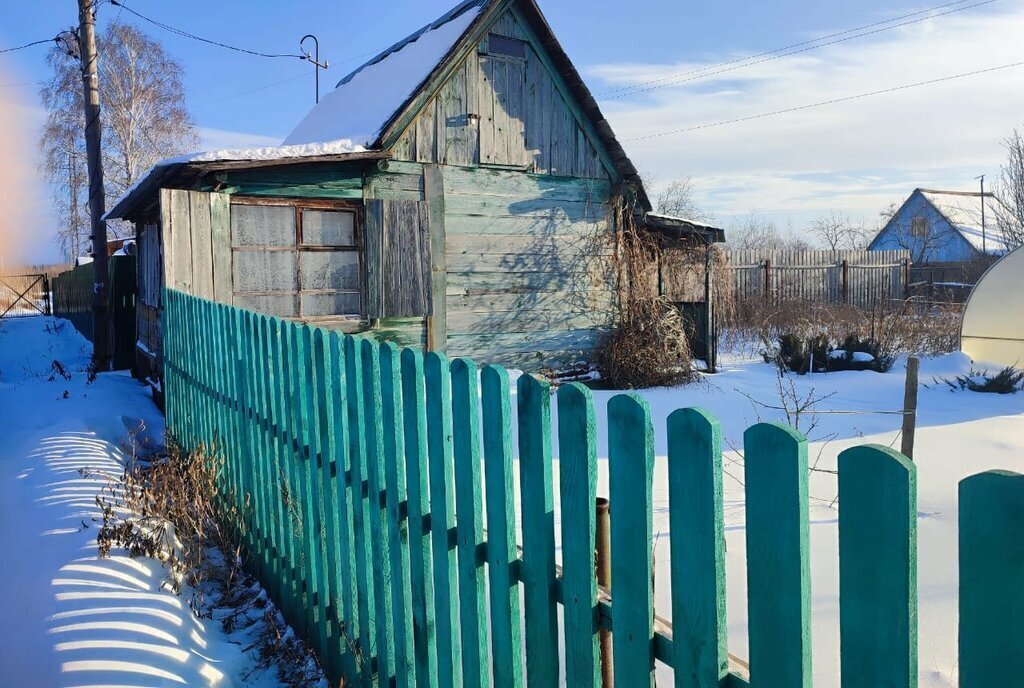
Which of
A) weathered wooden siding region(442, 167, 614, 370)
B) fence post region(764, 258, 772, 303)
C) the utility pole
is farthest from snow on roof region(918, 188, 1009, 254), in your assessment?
the utility pole

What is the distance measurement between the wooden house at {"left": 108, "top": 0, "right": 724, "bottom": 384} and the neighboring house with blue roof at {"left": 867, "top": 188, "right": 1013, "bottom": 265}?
97.1 ft

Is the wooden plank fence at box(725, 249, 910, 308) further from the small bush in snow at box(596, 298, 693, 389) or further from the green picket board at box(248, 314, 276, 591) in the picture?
the green picket board at box(248, 314, 276, 591)

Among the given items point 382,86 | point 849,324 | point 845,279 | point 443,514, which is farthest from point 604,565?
point 845,279

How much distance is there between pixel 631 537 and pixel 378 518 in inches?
53.7

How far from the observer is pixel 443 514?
235 centimetres

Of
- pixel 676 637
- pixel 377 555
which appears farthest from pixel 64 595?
pixel 676 637

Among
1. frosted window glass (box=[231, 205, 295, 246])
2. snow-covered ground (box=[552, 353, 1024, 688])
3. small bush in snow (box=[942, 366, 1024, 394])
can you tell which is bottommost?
snow-covered ground (box=[552, 353, 1024, 688])

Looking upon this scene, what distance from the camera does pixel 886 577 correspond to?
1.15 m

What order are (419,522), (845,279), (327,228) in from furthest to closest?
1. (845,279)
2. (327,228)
3. (419,522)

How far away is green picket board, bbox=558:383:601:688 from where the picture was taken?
176 cm

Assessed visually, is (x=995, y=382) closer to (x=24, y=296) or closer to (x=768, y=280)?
(x=768, y=280)

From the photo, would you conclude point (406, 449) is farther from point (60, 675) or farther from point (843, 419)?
point (843, 419)

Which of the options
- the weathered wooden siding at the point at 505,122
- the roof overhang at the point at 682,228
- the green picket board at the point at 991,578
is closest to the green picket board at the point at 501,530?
the green picket board at the point at 991,578

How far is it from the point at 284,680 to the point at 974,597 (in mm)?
2931
